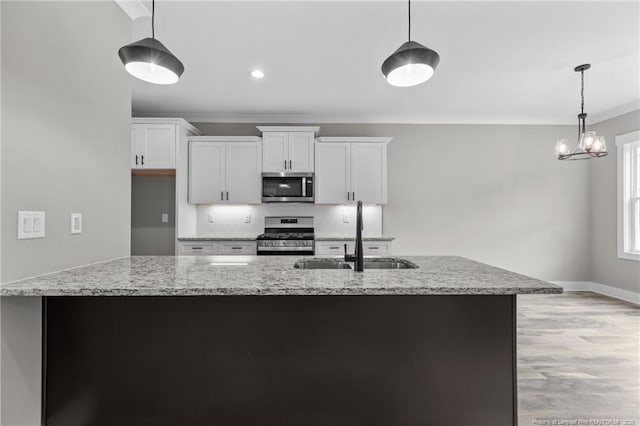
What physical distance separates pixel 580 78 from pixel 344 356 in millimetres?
3861

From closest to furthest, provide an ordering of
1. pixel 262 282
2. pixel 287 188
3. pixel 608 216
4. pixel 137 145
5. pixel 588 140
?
pixel 262 282 → pixel 588 140 → pixel 137 145 → pixel 287 188 → pixel 608 216

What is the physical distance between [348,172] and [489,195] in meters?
2.17

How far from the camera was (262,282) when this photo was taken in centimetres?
137

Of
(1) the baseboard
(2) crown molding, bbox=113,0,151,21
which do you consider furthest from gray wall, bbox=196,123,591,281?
(2) crown molding, bbox=113,0,151,21

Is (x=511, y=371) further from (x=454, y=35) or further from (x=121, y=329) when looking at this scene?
(x=454, y=35)

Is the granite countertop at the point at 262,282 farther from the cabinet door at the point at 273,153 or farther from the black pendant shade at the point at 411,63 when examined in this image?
the cabinet door at the point at 273,153

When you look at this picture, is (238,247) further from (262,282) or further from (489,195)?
(489,195)

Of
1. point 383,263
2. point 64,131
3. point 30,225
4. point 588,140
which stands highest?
point 588,140

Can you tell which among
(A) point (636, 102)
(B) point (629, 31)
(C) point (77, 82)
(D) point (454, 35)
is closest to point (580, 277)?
(A) point (636, 102)

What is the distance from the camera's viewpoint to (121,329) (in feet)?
4.91

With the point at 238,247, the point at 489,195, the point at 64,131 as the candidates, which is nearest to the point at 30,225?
the point at 64,131

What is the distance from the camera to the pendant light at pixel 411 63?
1515mm

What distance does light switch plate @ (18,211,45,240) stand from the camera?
1382 mm

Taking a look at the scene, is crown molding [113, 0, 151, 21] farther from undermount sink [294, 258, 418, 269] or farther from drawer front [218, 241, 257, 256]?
drawer front [218, 241, 257, 256]
